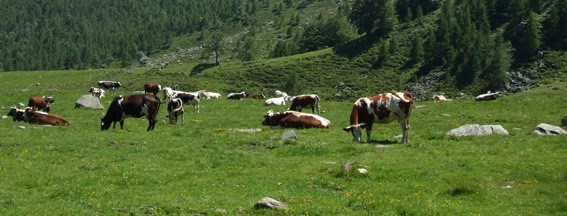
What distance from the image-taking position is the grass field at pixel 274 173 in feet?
50.8

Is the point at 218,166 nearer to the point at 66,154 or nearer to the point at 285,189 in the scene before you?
the point at 285,189

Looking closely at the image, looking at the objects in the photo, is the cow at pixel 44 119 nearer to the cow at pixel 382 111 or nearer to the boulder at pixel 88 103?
the boulder at pixel 88 103

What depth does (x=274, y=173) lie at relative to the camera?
19.8m

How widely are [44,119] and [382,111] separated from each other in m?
23.2

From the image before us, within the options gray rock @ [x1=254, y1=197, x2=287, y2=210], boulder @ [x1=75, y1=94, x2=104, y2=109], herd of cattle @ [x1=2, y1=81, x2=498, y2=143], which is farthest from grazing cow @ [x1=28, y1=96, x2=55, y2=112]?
gray rock @ [x1=254, y1=197, x2=287, y2=210]

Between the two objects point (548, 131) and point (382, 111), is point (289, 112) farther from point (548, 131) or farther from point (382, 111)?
point (548, 131)

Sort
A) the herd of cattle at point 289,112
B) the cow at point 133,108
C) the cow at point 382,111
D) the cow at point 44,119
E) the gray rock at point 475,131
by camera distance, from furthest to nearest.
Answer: the cow at point 44,119 → the cow at point 133,108 → the gray rock at point 475,131 → the herd of cattle at point 289,112 → the cow at point 382,111

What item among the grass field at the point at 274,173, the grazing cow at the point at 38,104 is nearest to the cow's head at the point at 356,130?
the grass field at the point at 274,173

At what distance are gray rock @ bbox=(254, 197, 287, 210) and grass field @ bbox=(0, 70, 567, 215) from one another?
230mm

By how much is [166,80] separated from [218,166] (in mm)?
118634

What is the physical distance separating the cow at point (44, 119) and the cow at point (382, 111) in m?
20.4

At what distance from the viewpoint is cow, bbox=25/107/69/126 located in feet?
118

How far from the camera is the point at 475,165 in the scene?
19703 millimetres

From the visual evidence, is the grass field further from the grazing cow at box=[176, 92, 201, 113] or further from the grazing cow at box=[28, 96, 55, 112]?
the grazing cow at box=[176, 92, 201, 113]
